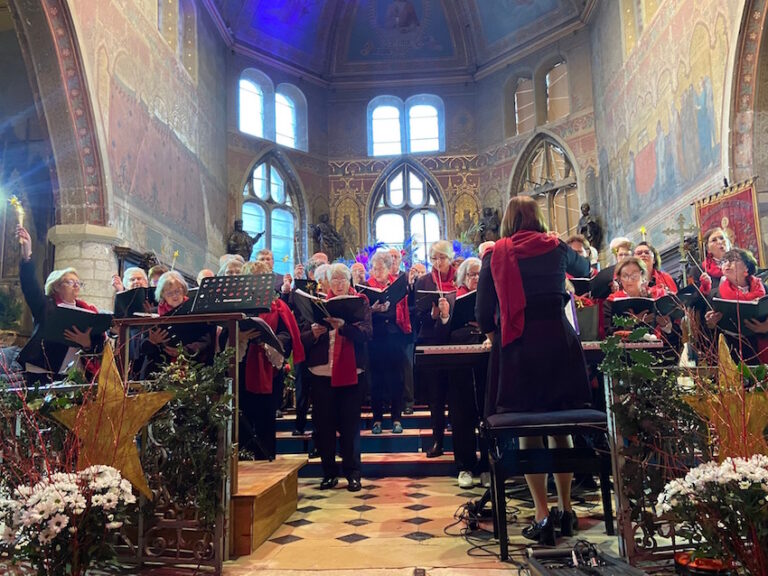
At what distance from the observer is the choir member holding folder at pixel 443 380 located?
513cm

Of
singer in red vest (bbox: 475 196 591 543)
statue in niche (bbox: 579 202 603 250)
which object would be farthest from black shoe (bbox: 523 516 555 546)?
statue in niche (bbox: 579 202 603 250)

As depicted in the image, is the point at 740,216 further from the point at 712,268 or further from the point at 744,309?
the point at 744,309

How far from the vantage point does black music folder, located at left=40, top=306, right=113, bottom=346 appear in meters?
4.40

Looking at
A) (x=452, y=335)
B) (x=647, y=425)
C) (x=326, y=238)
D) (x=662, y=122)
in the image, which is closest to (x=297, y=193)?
(x=326, y=238)

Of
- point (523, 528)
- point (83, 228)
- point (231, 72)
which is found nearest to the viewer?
point (523, 528)

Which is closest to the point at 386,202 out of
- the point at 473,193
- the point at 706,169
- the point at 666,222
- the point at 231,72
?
the point at 473,193

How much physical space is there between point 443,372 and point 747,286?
255 centimetres

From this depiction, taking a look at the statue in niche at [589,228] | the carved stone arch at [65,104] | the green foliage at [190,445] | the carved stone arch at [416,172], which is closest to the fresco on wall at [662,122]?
the statue in niche at [589,228]

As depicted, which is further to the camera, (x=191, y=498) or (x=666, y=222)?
(x=666, y=222)

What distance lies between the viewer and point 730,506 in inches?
95.7

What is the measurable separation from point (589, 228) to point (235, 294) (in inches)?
502

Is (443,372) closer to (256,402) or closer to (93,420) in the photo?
(256,402)

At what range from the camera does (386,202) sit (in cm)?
1964

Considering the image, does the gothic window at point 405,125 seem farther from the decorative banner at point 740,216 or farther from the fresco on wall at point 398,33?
the decorative banner at point 740,216
